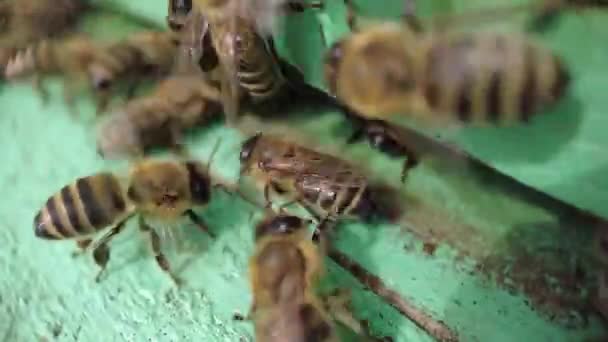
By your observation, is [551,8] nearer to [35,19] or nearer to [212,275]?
Result: [212,275]

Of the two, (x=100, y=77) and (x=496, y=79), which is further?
(x=100, y=77)

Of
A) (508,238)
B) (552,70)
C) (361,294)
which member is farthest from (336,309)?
(552,70)

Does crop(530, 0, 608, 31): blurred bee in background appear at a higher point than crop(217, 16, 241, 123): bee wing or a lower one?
higher

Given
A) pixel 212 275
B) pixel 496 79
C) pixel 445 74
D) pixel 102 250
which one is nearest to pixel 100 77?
pixel 102 250

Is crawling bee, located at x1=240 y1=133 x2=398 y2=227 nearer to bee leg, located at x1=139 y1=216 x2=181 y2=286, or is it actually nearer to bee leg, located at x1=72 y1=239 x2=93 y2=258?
bee leg, located at x1=139 y1=216 x2=181 y2=286

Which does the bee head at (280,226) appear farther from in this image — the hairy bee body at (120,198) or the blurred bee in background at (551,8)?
the blurred bee in background at (551,8)

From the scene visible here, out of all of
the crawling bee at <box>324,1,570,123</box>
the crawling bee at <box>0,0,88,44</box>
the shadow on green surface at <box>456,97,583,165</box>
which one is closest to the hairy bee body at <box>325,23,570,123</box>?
the crawling bee at <box>324,1,570,123</box>

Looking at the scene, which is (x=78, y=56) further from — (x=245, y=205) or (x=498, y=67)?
(x=498, y=67)
